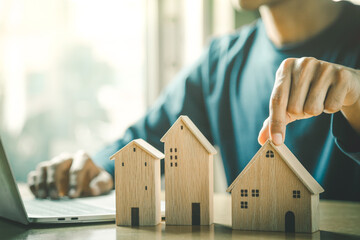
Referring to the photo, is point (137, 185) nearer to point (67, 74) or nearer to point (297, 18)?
point (297, 18)

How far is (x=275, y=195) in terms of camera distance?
64 cm

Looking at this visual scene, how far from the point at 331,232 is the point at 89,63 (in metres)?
1.89

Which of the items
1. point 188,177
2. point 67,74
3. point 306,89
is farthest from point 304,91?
point 67,74

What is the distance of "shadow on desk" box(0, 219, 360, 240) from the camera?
609 mm

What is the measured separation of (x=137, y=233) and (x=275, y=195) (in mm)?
228

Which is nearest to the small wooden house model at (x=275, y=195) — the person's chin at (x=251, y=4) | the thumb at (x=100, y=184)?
the thumb at (x=100, y=184)

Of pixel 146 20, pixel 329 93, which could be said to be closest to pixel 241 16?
pixel 146 20

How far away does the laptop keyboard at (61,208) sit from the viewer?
764mm

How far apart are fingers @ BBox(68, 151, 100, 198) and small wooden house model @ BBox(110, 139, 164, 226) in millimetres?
324

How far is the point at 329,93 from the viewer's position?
0.71 meters

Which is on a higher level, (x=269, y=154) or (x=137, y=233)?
(x=269, y=154)

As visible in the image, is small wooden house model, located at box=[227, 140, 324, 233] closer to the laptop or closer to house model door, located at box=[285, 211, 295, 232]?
house model door, located at box=[285, 211, 295, 232]

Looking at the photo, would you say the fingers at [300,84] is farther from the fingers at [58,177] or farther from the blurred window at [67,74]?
the blurred window at [67,74]

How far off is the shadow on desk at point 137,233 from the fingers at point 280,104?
15 cm
